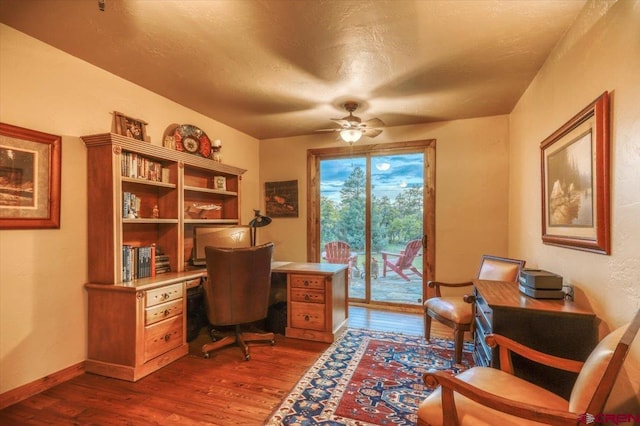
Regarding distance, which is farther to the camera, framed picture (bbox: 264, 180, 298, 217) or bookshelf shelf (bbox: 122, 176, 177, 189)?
framed picture (bbox: 264, 180, 298, 217)

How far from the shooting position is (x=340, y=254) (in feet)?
15.1

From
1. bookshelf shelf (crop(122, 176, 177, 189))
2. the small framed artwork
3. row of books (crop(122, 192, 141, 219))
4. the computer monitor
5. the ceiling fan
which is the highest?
the ceiling fan

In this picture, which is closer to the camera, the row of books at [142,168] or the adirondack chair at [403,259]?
the row of books at [142,168]

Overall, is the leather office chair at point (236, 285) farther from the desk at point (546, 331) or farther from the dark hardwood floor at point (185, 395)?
the desk at point (546, 331)

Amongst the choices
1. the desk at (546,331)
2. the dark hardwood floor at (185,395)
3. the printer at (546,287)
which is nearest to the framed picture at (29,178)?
the dark hardwood floor at (185,395)

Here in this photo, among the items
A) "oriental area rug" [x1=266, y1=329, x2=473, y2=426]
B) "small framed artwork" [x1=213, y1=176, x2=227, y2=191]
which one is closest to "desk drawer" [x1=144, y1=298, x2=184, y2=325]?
"oriental area rug" [x1=266, y1=329, x2=473, y2=426]

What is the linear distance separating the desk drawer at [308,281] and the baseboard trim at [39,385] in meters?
1.88

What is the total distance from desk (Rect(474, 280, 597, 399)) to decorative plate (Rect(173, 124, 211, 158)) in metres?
3.22

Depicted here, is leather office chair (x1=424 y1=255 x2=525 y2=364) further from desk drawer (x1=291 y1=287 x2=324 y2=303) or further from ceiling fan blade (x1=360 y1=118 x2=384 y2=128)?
ceiling fan blade (x1=360 y1=118 x2=384 y2=128)

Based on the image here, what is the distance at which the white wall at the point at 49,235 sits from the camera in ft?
6.76

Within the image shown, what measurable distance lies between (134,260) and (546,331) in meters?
3.02

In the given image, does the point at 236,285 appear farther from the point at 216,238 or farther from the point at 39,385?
the point at 39,385

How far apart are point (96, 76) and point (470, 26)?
2.94 metres

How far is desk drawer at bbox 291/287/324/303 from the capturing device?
3.10 metres
